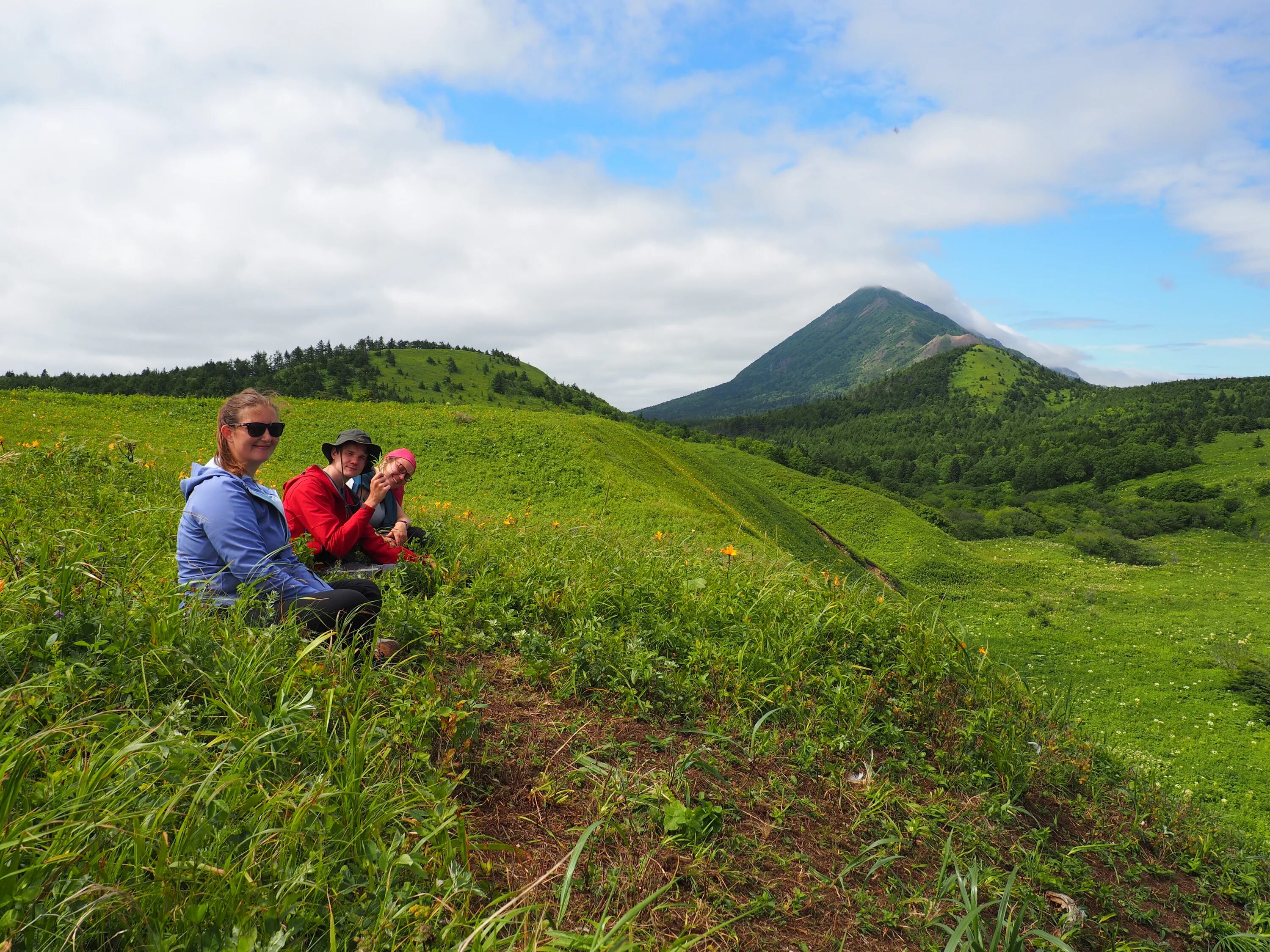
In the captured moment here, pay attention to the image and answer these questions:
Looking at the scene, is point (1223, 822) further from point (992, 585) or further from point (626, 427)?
point (992, 585)

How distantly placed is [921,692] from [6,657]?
4.76 metres

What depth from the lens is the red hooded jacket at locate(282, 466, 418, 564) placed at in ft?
16.3

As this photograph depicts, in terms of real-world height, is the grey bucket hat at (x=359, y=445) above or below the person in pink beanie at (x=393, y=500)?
above

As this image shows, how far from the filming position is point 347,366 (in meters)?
86.4

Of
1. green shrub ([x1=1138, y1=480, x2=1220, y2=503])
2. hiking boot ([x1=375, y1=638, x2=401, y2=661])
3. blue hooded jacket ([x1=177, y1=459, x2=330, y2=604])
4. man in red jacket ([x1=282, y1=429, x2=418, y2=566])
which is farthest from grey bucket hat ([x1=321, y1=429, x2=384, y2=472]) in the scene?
green shrub ([x1=1138, y1=480, x2=1220, y2=503])

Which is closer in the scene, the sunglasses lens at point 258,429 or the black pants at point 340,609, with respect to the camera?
the black pants at point 340,609

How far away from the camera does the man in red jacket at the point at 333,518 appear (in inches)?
196

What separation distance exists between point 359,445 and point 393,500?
71 centimetres

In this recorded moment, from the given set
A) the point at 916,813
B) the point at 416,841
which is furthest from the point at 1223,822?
the point at 416,841

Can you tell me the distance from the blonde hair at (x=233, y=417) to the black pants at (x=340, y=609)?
920mm

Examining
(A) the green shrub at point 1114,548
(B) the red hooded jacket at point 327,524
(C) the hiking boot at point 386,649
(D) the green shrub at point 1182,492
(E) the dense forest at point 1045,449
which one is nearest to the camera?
(C) the hiking boot at point 386,649

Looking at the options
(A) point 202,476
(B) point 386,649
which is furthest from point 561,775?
(A) point 202,476

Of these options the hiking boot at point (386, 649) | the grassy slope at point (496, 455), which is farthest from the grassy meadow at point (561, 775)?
the grassy slope at point (496, 455)

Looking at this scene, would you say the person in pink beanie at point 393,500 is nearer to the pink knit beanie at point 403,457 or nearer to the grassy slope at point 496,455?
the pink knit beanie at point 403,457
